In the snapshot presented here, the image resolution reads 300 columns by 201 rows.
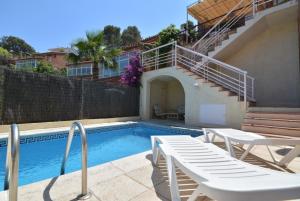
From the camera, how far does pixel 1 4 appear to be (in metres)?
15.6

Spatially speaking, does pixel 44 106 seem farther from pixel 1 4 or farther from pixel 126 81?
pixel 1 4

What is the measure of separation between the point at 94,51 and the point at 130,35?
36.4m

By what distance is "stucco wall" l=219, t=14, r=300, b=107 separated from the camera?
9.49 m

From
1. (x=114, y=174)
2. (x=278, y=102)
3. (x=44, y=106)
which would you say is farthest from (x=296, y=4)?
(x=44, y=106)

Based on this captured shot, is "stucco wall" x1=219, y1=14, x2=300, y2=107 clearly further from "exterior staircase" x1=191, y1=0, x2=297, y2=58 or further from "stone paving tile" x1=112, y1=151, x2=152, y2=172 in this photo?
"stone paving tile" x1=112, y1=151, x2=152, y2=172

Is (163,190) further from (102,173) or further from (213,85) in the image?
(213,85)

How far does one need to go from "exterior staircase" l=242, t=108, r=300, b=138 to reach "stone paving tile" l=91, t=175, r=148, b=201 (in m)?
5.18

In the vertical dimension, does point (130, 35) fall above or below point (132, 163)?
above

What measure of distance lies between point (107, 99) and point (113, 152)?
18.7ft

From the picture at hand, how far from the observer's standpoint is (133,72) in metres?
13.5

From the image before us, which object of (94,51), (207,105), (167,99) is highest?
(94,51)

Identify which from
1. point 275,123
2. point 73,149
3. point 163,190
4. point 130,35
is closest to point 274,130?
point 275,123

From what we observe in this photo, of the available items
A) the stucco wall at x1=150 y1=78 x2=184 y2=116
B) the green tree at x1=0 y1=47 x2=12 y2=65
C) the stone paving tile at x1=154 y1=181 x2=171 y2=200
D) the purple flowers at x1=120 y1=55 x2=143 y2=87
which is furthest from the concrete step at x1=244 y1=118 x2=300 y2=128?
the green tree at x1=0 y1=47 x2=12 y2=65

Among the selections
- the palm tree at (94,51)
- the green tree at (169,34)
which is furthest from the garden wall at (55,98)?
the green tree at (169,34)
